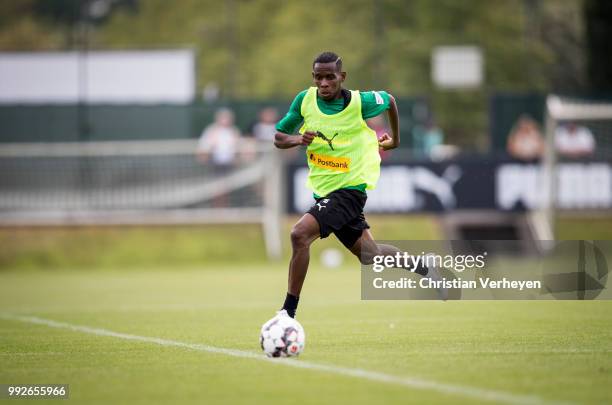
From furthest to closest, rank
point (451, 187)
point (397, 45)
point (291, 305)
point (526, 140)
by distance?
1. point (397, 45)
2. point (526, 140)
3. point (451, 187)
4. point (291, 305)

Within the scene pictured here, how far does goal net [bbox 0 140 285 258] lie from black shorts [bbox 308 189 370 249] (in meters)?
15.1

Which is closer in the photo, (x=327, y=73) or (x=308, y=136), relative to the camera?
(x=308, y=136)

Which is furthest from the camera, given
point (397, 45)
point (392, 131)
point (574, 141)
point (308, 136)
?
point (397, 45)

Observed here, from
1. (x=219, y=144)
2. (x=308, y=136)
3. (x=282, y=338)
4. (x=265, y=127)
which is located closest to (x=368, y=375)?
(x=282, y=338)

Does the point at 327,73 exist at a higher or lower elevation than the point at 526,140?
higher

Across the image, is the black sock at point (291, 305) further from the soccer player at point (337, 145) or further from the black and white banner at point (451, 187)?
the black and white banner at point (451, 187)

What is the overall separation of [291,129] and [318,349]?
6.42 ft

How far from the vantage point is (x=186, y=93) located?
3806 centimetres

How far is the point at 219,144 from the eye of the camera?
27.1m

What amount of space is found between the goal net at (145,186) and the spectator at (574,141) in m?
5.92

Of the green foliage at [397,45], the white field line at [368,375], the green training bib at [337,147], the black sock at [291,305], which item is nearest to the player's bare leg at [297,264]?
the black sock at [291,305]

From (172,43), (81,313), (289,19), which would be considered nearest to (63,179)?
(81,313)

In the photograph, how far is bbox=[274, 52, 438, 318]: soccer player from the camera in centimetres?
Result: 1027

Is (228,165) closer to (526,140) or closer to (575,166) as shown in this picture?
(575,166)
